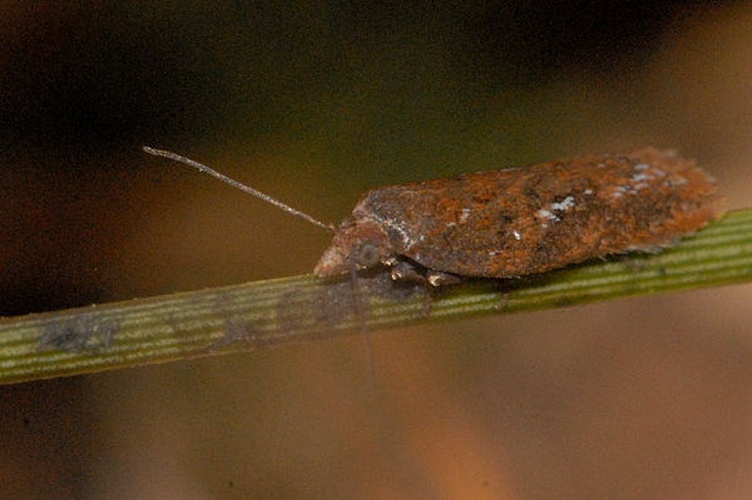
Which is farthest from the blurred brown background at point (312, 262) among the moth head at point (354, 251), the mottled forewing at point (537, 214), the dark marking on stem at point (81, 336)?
the dark marking on stem at point (81, 336)

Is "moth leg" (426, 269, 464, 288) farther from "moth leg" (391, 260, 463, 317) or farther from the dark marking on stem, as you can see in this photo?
the dark marking on stem

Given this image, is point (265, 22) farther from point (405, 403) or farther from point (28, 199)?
point (405, 403)

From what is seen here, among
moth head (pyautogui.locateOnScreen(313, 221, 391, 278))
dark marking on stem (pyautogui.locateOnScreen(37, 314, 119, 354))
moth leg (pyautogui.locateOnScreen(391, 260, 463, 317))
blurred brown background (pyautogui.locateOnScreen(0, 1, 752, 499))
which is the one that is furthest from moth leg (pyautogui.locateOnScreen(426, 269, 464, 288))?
dark marking on stem (pyautogui.locateOnScreen(37, 314, 119, 354))

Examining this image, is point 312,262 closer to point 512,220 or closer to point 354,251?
point 354,251

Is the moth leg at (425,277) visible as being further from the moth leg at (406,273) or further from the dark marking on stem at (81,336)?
the dark marking on stem at (81,336)

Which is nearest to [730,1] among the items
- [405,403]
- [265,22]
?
[265,22]

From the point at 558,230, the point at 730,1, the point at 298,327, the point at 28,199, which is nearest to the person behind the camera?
the point at 298,327

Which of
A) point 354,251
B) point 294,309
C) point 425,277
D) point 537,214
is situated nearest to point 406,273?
point 425,277
